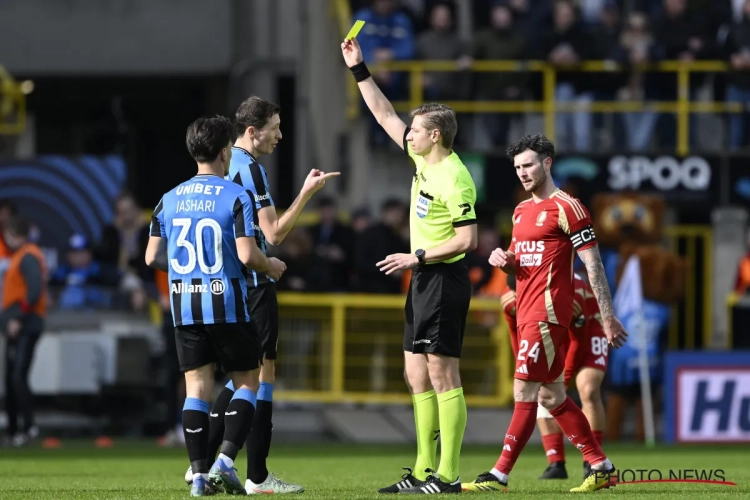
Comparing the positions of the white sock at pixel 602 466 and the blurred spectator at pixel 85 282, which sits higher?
the blurred spectator at pixel 85 282

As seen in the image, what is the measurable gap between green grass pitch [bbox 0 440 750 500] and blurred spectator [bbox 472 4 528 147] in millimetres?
5112

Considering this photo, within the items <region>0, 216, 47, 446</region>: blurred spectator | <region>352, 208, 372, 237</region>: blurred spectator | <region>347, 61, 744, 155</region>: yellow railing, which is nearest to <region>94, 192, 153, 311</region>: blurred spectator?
<region>0, 216, 47, 446</region>: blurred spectator

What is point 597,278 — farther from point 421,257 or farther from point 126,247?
point 126,247

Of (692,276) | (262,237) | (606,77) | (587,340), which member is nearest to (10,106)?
(606,77)

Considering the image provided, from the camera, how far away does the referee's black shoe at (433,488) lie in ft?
30.8

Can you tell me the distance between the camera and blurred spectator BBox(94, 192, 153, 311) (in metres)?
19.5

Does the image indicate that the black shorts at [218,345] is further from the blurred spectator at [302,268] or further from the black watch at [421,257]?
the blurred spectator at [302,268]

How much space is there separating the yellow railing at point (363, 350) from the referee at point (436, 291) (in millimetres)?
9268

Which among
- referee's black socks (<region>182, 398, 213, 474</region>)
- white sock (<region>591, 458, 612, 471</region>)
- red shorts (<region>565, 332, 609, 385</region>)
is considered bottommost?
white sock (<region>591, 458, 612, 471</region>)

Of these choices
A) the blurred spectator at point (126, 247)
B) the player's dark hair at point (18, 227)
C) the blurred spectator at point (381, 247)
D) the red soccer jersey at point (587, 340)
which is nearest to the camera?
the red soccer jersey at point (587, 340)

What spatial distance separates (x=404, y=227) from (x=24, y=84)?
8382mm

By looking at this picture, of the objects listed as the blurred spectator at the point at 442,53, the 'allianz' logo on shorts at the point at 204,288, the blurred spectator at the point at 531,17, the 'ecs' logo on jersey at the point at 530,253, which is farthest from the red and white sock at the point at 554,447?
the blurred spectator at the point at 531,17

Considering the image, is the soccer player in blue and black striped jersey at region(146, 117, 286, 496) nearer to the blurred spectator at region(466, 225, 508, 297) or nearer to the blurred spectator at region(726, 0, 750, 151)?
the blurred spectator at region(466, 225, 508, 297)

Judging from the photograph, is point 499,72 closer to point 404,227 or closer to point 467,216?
point 404,227
